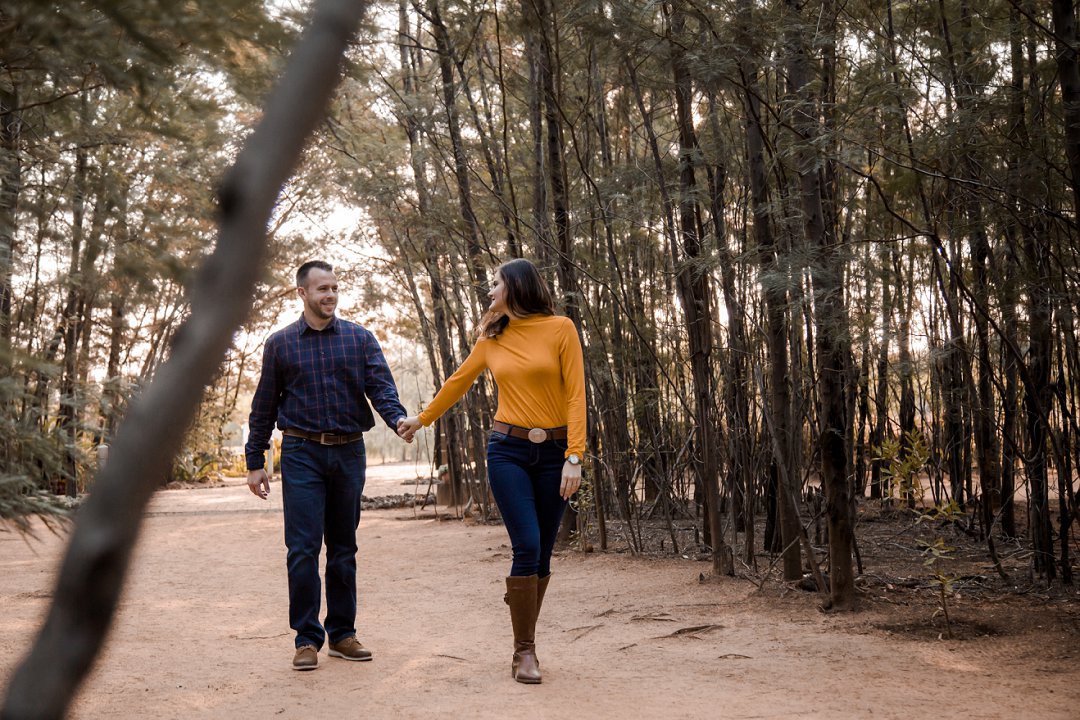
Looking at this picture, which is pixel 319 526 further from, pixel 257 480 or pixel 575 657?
pixel 575 657

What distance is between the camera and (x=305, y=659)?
141 inches

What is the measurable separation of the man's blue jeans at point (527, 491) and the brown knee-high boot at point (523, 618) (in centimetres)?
4

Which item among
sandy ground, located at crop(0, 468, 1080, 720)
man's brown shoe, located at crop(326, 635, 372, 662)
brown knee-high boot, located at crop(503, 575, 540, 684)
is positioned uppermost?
brown knee-high boot, located at crop(503, 575, 540, 684)

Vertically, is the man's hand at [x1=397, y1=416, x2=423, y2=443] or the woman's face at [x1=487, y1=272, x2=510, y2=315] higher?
the woman's face at [x1=487, y1=272, x2=510, y2=315]

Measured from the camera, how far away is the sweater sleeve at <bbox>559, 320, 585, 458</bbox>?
3.36 m

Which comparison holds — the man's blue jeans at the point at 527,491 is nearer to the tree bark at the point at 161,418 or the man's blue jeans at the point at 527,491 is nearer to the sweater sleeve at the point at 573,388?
the sweater sleeve at the point at 573,388

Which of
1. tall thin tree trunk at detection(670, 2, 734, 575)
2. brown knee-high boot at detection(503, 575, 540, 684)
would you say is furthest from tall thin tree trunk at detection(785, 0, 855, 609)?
brown knee-high boot at detection(503, 575, 540, 684)

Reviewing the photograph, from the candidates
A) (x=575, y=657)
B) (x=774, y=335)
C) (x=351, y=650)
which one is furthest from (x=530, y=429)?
(x=774, y=335)

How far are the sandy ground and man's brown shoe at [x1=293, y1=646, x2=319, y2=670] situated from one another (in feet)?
0.17

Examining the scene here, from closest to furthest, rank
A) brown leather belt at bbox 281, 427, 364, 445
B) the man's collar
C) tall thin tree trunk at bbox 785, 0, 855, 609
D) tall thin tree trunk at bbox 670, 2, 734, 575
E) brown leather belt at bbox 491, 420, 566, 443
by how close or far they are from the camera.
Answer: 1. brown leather belt at bbox 491, 420, 566, 443
2. brown leather belt at bbox 281, 427, 364, 445
3. the man's collar
4. tall thin tree trunk at bbox 785, 0, 855, 609
5. tall thin tree trunk at bbox 670, 2, 734, 575

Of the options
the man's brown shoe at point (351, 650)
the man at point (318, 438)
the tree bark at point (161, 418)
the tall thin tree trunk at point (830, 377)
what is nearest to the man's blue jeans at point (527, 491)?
the man at point (318, 438)

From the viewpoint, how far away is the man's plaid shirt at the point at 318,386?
368 cm

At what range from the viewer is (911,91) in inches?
146

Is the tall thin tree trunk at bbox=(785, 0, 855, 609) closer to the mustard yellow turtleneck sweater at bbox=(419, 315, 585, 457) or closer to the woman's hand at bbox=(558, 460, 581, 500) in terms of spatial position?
the mustard yellow turtleneck sweater at bbox=(419, 315, 585, 457)
